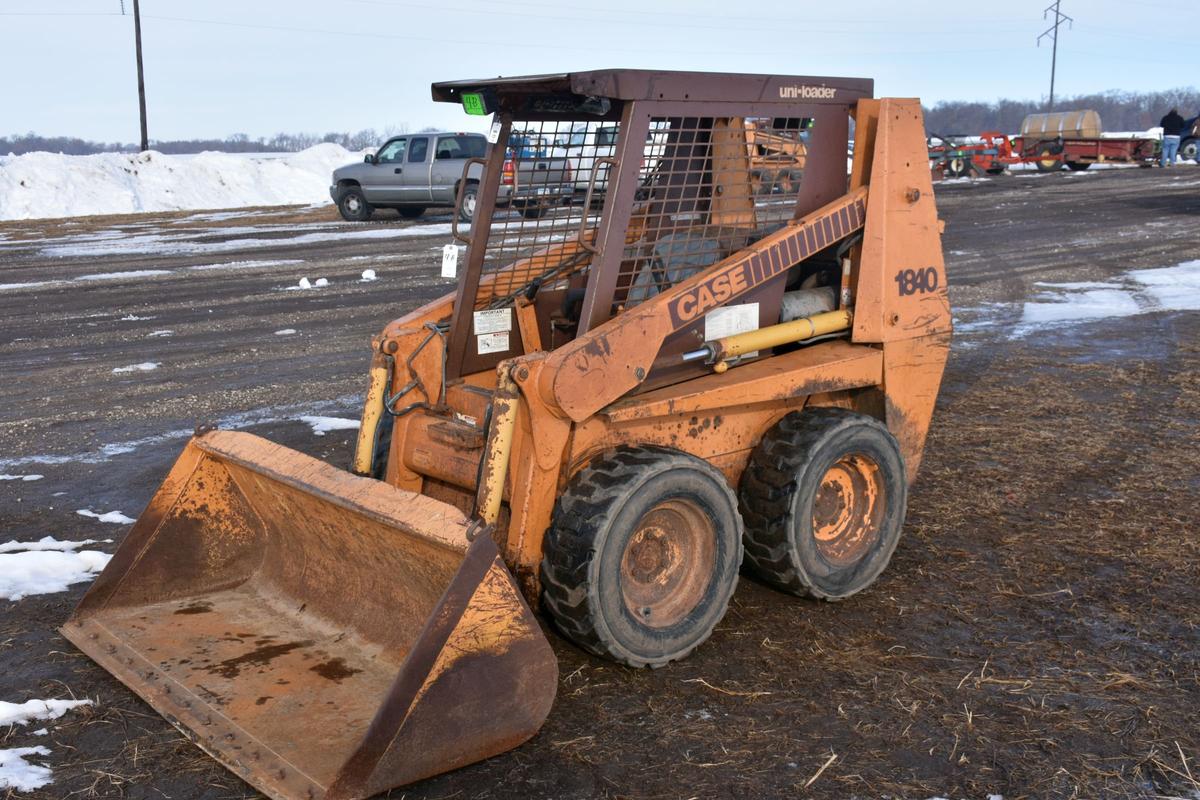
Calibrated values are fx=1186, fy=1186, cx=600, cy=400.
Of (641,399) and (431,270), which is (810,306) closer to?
(641,399)

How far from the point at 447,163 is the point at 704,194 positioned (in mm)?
18355

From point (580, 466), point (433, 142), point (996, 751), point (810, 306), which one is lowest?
point (996, 751)

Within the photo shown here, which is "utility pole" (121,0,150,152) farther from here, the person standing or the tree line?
the tree line

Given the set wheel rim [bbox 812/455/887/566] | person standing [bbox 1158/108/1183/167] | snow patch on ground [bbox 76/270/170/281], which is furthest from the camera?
person standing [bbox 1158/108/1183/167]

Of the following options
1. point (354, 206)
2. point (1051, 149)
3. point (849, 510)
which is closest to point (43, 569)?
point (849, 510)

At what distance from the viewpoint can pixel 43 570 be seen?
5.45m

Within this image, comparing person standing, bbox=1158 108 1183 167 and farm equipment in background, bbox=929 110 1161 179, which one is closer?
farm equipment in background, bbox=929 110 1161 179

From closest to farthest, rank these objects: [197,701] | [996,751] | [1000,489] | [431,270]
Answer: [996,751]
[197,701]
[1000,489]
[431,270]

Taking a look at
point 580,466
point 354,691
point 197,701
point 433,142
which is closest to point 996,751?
point 580,466

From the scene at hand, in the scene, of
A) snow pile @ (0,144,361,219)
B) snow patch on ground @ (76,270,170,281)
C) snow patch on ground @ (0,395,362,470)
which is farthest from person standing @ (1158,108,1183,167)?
snow patch on ground @ (0,395,362,470)

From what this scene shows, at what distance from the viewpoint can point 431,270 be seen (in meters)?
16.1

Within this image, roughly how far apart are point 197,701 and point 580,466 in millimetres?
1541

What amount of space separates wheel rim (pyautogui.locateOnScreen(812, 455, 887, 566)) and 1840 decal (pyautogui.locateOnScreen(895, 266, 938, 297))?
814 millimetres

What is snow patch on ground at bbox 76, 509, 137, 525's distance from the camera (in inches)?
243
